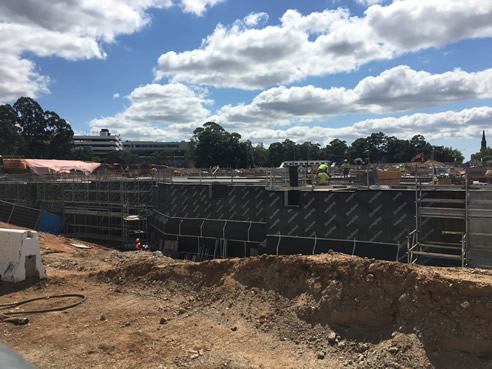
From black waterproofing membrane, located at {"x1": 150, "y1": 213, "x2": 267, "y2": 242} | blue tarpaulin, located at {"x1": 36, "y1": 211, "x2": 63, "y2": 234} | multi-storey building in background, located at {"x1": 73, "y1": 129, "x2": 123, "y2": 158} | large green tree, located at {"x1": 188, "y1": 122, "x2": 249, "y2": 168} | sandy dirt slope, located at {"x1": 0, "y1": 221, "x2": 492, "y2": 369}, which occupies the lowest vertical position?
blue tarpaulin, located at {"x1": 36, "y1": 211, "x2": 63, "y2": 234}

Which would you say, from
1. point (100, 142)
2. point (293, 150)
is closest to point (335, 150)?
point (293, 150)

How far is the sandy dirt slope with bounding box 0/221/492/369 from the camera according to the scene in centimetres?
412

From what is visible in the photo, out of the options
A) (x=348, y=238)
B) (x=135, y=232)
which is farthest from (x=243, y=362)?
(x=135, y=232)

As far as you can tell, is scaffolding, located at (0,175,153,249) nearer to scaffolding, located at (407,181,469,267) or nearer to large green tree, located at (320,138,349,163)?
scaffolding, located at (407,181,469,267)

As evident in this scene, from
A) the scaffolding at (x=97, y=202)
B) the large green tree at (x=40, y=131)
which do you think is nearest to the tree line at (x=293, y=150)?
the large green tree at (x=40, y=131)

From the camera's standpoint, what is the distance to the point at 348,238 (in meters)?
13.0

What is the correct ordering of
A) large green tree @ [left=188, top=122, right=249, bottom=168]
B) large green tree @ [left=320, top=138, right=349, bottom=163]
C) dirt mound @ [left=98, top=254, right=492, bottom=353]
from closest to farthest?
dirt mound @ [left=98, top=254, right=492, bottom=353] → large green tree @ [left=188, top=122, right=249, bottom=168] → large green tree @ [left=320, top=138, right=349, bottom=163]

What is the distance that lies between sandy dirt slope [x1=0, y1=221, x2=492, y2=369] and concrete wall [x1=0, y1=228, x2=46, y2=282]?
0.78m

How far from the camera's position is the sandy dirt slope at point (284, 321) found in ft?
→ 13.5

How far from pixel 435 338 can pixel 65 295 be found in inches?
251

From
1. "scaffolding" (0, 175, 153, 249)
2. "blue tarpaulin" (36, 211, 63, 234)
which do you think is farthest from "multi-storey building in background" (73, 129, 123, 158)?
"blue tarpaulin" (36, 211, 63, 234)

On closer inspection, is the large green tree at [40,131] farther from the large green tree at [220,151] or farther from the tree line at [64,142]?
the large green tree at [220,151]

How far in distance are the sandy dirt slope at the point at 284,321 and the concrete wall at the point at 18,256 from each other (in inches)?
30.6

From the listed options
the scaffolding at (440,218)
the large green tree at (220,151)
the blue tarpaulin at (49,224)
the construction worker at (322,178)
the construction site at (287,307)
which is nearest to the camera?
the construction site at (287,307)
